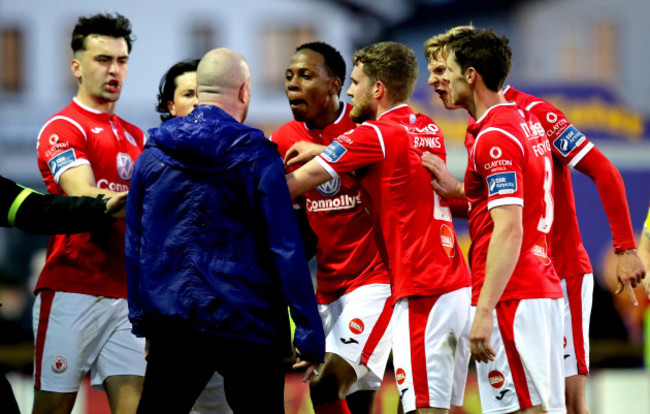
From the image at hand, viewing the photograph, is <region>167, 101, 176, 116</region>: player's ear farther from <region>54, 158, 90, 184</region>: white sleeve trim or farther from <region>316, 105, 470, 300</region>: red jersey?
<region>316, 105, 470, 300</region>: red jersey

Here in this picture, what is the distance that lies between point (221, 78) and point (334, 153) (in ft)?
3.08

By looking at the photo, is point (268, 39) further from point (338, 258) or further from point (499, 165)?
point (499, 165)

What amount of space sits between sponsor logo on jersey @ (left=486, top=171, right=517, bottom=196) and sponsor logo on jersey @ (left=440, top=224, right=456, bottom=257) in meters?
0.66

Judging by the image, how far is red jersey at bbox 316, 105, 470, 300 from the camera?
5398 millimetres

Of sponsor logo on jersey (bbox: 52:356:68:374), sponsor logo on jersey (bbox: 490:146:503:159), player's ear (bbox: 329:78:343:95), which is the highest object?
player's ear (bbox: 329:78:343:95)

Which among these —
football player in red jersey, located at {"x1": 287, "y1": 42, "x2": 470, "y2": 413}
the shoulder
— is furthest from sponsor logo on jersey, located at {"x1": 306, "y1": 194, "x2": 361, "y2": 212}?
the shoulder

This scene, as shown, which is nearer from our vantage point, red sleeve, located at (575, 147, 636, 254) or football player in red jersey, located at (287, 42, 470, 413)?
football player in red jersey, located at (287, 42, 470, 413)

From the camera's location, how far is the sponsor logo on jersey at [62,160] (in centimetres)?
601

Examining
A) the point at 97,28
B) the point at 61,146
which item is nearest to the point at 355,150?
the point at 61,146

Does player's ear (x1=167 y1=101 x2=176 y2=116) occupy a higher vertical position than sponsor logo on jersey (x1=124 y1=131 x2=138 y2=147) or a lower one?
higher

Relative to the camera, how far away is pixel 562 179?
19.2 ft

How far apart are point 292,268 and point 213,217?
46 cm

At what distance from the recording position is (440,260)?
17.9 feet

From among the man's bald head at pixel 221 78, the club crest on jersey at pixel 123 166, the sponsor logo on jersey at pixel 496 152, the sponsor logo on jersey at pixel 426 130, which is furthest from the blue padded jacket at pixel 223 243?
the club crest on jersey at pixel 123 166
